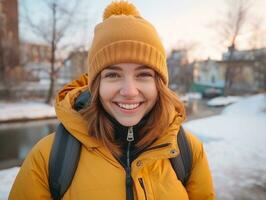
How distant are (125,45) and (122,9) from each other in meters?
0.35

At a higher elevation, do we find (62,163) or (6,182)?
(62,163)

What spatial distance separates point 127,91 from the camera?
1.39 m

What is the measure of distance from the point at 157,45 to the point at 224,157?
534 centimetres

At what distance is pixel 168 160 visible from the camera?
1.59 metres

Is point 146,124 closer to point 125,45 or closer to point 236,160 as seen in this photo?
point 125,45

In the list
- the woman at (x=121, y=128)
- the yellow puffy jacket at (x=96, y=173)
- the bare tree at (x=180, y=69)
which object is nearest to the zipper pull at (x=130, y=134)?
the woman at (x=121, y=128)

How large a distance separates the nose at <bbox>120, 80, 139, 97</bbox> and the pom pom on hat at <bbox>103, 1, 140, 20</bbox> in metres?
0.53

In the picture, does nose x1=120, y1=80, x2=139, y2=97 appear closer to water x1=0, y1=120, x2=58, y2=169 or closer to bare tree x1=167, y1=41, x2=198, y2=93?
water x1=0, y1=120, x2=58, y2=169

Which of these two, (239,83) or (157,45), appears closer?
(157,45)

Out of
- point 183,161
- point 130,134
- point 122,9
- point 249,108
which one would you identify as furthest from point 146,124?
point 249,108

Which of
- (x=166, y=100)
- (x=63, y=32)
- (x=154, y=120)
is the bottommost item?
(x=154, y=120)

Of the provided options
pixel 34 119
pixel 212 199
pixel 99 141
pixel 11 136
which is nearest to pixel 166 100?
pixel 99 141

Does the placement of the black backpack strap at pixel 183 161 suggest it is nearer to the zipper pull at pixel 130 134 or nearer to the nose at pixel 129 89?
the zipper pull at pixel 130 134

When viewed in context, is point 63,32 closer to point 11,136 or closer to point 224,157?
point 11,136
